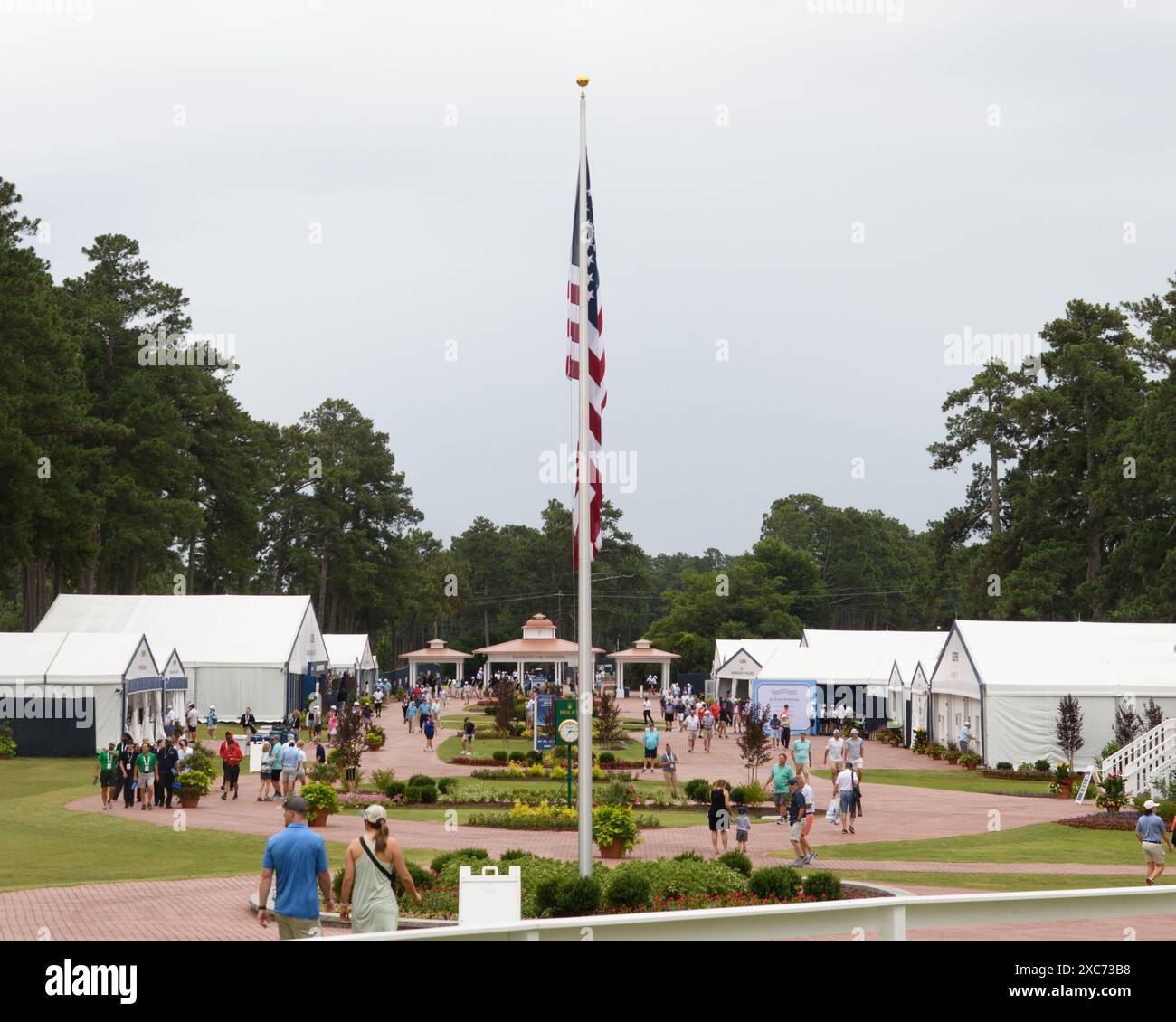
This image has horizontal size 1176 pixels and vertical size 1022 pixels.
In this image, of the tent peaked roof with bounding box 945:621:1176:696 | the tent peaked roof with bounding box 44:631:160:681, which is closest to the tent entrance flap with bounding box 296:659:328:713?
the tent peaked roof with bounding box 44:631:160:681

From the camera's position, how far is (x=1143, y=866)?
22719 millimetres

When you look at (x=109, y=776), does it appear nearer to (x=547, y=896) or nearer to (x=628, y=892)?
(x=547, y=896)

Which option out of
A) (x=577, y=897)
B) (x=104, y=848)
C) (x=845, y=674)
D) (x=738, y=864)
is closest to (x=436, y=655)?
(x=845, y=674)

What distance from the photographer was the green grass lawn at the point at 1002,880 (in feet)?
64.4

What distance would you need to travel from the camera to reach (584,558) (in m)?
15.8

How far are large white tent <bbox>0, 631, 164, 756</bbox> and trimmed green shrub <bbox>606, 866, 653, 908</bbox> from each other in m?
30.3

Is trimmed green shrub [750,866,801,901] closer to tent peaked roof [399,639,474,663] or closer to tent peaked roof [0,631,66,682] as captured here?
tent peaked roof [0,631,66,682]

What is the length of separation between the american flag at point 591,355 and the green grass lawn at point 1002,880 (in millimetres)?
7730

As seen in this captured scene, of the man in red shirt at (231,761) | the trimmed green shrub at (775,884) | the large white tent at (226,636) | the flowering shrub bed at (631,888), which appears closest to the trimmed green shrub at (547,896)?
the flowering shrub bed at (631,888)

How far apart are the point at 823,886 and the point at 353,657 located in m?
62.1

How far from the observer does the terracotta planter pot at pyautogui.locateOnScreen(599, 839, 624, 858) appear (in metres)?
22.5

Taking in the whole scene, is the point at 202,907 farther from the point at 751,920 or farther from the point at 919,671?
the point at 919,671

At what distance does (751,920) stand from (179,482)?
7109 centimetres

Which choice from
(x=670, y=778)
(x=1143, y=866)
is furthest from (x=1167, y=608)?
(x=1143, y=866)
